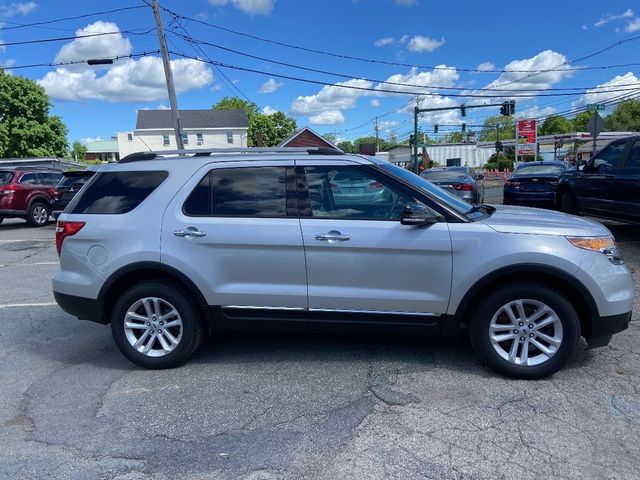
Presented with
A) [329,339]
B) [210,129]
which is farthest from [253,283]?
[210,129]

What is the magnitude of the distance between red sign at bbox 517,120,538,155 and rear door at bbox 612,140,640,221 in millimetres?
56523

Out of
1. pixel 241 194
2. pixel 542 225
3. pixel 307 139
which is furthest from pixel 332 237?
pixel 307 139

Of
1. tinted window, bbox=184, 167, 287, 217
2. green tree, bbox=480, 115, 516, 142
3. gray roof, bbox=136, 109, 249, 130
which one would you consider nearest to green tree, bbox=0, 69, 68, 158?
gray roof, bbox=136, 109, 249, 130

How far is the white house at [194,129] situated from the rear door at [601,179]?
54.2 meters

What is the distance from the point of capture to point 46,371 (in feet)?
14.3

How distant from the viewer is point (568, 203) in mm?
10438

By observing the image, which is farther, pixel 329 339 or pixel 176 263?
pixel 329 339

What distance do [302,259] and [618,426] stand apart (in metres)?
2.43

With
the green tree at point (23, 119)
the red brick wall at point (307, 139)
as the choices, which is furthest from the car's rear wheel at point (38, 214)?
the green tree at point (23, 119)

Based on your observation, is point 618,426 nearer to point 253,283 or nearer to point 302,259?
point 302,259

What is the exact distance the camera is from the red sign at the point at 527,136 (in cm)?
6123

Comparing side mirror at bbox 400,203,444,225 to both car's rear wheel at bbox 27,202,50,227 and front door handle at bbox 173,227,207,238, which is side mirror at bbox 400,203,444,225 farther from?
car's rear wheel at bbox 27,202,50,227

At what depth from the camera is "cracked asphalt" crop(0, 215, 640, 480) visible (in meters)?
2.89

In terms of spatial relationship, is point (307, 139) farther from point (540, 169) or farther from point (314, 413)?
point (314, 413)
